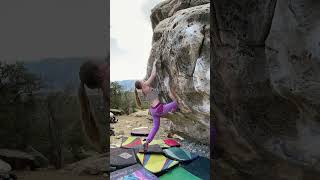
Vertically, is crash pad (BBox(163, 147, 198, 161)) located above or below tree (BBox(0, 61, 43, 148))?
below

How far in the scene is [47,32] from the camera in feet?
8.09

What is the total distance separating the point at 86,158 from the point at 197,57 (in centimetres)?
143

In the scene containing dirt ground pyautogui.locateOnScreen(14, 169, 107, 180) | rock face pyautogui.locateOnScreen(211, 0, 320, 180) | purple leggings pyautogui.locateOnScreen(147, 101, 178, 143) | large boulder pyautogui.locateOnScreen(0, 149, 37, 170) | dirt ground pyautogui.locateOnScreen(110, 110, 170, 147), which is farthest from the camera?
dirt ground pyautogui.locateOnScreen(110, 110, 170, 147)

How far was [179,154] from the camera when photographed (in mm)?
3631

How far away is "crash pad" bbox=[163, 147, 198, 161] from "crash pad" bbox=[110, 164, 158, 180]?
1.11 ft

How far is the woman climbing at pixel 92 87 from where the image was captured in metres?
2.27

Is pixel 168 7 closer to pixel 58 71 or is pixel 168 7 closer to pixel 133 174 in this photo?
pixel 133 174

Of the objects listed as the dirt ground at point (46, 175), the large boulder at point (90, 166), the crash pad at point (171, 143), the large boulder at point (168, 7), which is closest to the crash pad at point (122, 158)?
the crash pad at point (171, 143)

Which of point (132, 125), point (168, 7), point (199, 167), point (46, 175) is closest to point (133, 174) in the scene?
point (199, 167)

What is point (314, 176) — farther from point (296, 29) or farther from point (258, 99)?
point (296, 29)

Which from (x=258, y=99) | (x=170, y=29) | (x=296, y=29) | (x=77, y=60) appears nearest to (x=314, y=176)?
(x=258, y=99)

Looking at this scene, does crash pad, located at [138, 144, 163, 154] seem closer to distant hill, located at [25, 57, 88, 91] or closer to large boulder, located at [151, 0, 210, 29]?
distant hill, located at [25, 57, 88, 91]

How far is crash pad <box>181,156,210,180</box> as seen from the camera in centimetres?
337

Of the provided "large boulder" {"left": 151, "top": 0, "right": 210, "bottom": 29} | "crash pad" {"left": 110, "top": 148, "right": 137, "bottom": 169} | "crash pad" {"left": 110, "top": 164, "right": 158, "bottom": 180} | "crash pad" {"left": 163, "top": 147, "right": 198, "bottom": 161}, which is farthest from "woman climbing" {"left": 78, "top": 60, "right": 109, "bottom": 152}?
"large boulder" {"left": 151, "top": 0, "right": 210, "bottom": 29}
